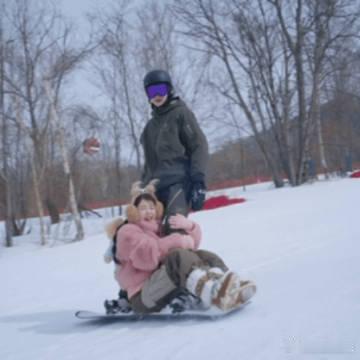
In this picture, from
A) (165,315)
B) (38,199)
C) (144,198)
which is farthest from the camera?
(38,199)

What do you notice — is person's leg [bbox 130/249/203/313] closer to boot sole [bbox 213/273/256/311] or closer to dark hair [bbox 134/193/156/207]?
boot sole [bbox 213/273/256/311]

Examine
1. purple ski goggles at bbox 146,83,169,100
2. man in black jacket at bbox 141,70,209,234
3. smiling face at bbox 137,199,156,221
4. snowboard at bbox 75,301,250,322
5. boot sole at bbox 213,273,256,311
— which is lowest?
snowboard at bbox 75,301,250,322

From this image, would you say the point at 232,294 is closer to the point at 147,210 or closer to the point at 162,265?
the point at 162,265

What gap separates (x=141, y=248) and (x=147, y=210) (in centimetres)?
32

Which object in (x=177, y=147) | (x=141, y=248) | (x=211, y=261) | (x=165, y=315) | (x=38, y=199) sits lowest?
(x=165, y=315)

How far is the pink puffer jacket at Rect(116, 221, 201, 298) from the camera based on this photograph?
333 cm

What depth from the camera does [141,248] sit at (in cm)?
332

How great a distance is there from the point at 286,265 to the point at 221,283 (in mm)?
1600

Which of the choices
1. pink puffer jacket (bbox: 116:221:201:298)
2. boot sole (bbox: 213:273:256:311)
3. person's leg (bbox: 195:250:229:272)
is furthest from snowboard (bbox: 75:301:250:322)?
person's leg (bbox: 195:250:229:272)

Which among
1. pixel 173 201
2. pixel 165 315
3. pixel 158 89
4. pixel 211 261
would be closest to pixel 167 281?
pixel 165 315

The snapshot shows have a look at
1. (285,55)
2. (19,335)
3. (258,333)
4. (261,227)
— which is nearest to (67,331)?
(19,335)

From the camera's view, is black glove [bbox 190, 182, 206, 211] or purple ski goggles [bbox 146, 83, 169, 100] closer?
black glove [bbox 190, 182, 206, 211]

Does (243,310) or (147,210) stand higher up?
A: (147,210)

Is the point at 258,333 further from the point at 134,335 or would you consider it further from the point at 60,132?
the point at 60,132
